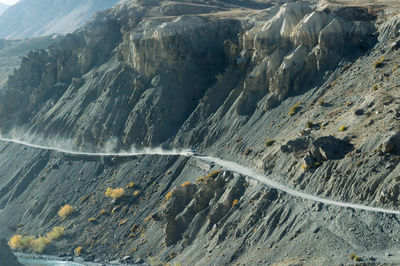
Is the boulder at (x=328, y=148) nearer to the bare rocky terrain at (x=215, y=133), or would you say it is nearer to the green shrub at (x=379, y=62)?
the bare rocky terrain at (x=215, y=133)

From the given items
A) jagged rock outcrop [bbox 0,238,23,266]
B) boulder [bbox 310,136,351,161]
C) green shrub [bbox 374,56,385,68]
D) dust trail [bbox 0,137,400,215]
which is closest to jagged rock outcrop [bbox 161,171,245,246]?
dust trail [bbox 0,137,400,215]

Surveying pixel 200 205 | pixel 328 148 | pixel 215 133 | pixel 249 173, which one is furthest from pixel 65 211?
pixel 328 148

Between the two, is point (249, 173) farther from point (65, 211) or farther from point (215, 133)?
point (65, 211)

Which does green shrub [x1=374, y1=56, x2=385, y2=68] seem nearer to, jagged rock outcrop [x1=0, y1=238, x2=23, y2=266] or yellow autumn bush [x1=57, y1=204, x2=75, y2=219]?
yellow autumn bush [x1=57, y1=204, x2=75, y2=219]

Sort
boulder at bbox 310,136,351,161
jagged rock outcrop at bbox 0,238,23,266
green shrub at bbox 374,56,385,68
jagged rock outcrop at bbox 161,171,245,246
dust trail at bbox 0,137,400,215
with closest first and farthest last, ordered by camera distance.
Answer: dust trail at bbox 0,137,400,215
boulder at bbox 310,136,351,161
jagged rock outcrop at bbox 161,171,245,246
green shrub at bbox 374,56,385,68
jagged rock outcrop at bbox 0,238,23,266

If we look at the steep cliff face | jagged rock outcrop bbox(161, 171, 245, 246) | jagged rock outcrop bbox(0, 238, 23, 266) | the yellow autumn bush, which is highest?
the steep cliff face

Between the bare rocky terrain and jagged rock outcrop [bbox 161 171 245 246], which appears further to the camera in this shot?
jagged rock outcrop [bbox 161 171 245 246]

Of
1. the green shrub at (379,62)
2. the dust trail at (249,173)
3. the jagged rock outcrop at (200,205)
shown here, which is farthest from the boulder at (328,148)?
the green shrub at (379,62)

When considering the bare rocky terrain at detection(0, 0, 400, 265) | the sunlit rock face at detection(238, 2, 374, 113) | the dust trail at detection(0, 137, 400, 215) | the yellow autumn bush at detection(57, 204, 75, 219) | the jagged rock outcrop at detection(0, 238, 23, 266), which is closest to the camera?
the dust trail at detection(0, 137, 400, 215)
